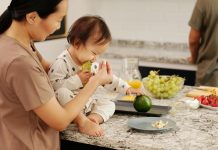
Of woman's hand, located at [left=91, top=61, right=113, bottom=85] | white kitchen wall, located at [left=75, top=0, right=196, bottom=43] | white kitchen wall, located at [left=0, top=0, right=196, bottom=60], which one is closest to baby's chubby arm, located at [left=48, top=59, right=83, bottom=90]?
woman's hand, located at [left=91, top=61, right=113, bottom=85]

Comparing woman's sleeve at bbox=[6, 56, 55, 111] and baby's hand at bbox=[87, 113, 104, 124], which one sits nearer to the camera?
woman's sleeve at bbox=[6, 56, 55, 111]

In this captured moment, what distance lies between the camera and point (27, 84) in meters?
1.33

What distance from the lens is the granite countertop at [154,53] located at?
3639mm

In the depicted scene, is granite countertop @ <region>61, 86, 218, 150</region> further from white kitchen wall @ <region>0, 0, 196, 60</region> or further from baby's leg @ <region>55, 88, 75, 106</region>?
white kitchen wall @ <region>0, 0, 196, 60</region>

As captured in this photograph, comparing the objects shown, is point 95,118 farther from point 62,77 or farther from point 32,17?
point 32,17

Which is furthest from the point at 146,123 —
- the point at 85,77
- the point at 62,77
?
the point at 62,77

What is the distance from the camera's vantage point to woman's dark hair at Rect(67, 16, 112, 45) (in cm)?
182

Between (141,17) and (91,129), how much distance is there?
268cm

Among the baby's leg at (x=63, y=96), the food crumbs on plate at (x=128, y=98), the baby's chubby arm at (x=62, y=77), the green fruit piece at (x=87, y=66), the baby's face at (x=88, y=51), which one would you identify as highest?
the baby's face at (x=88, y=51)

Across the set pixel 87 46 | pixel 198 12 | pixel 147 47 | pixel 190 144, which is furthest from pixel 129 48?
pixel 190 144

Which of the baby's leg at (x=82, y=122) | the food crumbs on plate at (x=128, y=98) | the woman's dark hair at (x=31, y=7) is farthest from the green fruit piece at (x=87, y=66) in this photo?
the woman's dark hair at (x=31, y=7)

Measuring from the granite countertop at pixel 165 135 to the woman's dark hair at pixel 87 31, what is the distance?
389 millimetres

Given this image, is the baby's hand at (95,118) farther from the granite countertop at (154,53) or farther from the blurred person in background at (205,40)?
the granite countertop at (154,53)

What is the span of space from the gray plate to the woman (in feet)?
0.93
